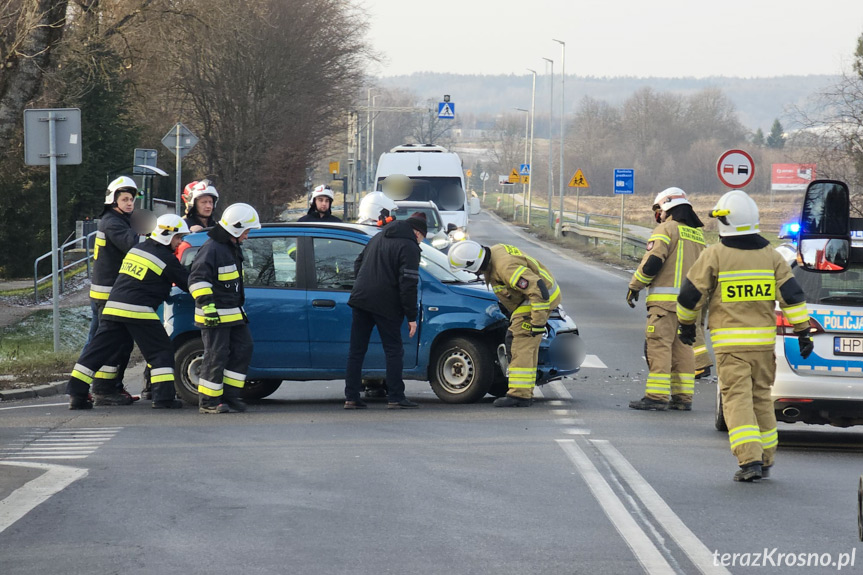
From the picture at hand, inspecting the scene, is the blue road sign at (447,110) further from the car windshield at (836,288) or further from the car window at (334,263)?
the car windshield at (836,288)

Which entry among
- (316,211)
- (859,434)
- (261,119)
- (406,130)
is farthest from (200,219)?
(406,130)

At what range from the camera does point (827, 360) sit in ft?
28.3

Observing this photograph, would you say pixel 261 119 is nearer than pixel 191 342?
No

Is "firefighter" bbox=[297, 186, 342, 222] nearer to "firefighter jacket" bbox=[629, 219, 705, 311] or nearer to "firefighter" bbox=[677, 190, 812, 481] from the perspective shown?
"firefighter jacket" bbox=[629, 219, 705, 311]

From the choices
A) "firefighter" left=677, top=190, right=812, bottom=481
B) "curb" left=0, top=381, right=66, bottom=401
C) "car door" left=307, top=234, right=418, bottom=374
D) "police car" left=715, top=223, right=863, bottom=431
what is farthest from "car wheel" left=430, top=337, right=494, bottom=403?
"curb" left=0, top=381, right=66, bottom=401

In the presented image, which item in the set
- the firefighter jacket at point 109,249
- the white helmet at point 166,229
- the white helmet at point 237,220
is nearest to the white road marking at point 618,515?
the white helmet at point 237,220

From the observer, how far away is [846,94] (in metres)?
24.0

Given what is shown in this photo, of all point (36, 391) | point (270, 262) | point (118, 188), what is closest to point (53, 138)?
point (118, 188)

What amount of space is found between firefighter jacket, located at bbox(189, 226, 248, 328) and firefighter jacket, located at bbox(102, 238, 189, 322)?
1.27 feet

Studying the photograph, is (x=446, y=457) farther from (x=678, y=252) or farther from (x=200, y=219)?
(x=200, y=219)

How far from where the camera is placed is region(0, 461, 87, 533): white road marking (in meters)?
6.69

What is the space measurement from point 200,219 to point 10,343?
453 centimetres

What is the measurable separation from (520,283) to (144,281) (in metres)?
3.40

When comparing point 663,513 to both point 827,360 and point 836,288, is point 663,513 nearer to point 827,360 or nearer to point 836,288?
point 827,360
